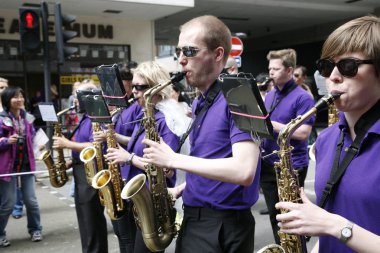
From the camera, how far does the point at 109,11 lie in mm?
14062

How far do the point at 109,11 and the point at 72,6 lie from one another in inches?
55.5

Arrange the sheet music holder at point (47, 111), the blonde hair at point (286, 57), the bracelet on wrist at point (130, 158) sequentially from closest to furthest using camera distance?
the bracelet on wrist at point (130, 158)
the blonde hair at point (286, 57)
the sheet music holder at point (47, 111)

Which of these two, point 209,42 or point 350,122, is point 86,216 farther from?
point 350,122

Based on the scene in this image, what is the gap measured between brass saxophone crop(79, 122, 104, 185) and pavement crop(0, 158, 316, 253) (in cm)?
150

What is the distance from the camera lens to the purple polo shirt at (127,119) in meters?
4.06

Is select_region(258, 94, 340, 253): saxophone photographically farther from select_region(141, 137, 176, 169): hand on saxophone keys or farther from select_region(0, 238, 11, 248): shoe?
select_region(0, 238, 11, 248): shoe

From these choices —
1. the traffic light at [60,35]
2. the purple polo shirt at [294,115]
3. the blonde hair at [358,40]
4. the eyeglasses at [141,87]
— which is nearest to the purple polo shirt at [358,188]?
the blonde hair at [358,40]

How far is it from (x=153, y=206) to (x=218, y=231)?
0.80 m

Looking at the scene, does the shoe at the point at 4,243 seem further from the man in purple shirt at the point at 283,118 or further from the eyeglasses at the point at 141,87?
the man in purple shirt at the point at 283,118

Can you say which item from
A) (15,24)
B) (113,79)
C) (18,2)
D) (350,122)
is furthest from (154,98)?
(15,24)

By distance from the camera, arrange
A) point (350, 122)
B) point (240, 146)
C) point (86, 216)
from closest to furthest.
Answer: point (350, 122), point (240, 146), point (86, 216)

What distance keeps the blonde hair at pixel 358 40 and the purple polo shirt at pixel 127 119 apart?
2.54m

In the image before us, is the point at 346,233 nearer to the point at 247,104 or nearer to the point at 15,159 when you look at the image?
the point at 247,104

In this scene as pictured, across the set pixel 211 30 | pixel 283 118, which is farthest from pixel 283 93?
pixel 211 30
